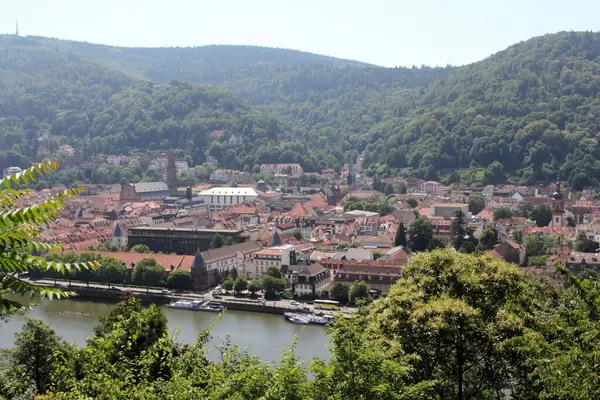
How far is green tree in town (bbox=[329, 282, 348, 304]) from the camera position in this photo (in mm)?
23984

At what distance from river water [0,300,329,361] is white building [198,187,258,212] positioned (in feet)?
88.1

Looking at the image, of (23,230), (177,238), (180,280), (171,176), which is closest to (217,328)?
(180,280)

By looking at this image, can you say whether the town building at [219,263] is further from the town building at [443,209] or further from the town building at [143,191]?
the town building at [143,191]

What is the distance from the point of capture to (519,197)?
48.2m

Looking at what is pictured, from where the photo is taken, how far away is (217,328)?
20.2 metres

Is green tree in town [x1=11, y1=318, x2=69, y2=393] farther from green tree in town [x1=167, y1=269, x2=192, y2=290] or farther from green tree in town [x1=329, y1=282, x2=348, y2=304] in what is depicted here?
green tree in town [x1=167, y1=269, x2=192, y2=290]

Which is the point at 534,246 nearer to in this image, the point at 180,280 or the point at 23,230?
the point at 180,280

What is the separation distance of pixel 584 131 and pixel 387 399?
58907 millimetres

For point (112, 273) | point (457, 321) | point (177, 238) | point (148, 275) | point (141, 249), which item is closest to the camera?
point (457, 321)

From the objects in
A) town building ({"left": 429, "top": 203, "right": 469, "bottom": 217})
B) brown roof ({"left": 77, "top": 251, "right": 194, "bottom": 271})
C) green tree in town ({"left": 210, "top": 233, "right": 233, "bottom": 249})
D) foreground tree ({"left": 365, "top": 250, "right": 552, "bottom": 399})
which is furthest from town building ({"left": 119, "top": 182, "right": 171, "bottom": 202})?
foreground tree ({"left": 365, "top": 250, "right": 552, "bottom": 399})

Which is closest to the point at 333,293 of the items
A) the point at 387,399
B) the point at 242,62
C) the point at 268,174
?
the point at 387,399

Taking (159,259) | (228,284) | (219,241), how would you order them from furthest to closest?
(219,241) → (159,259) → (228,284)

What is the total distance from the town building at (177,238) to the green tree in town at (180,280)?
19.6 feet

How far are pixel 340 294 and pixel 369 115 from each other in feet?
266
